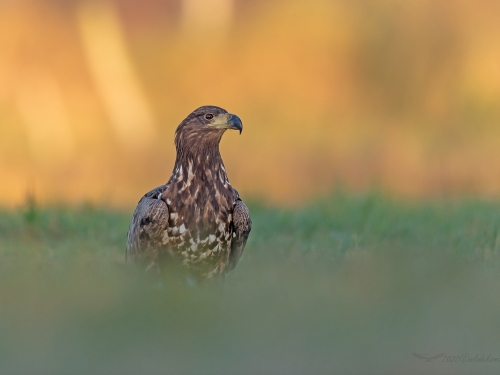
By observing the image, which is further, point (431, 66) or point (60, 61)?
point (60, 61)

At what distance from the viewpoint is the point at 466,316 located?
518 centimetres

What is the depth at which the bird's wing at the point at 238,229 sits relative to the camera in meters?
7.35

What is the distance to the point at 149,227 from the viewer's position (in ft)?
23.5

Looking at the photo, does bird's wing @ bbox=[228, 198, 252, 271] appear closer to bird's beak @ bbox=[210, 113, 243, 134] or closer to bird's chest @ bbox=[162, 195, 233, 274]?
bird's chest @ bbox=[162, 195, 233, 274]

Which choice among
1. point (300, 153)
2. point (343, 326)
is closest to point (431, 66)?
point (300, 153)

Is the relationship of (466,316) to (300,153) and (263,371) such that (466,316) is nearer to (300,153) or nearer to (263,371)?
(263,371)

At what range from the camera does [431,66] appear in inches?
691

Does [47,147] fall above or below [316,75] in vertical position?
below

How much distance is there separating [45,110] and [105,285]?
12.9 meters

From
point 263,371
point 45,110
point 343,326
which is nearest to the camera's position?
point 263,371

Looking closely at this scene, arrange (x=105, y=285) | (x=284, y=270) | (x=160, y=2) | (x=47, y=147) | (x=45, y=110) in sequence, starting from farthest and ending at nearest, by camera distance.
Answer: (x=160, y=2)
(x=45, y=110)
(x=47, y=147)
(x=284, y=270)
(x=105, y=285)

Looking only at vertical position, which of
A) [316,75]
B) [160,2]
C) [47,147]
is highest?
→ [160,2]

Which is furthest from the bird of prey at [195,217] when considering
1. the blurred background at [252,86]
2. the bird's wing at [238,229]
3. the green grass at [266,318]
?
the blurred background at [252,86]

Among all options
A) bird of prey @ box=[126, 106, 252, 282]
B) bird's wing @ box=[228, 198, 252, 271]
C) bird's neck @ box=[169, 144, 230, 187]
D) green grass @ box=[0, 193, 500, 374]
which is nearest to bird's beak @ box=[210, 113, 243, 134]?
bird of prey @ box=[126, 106, 252, 282]
